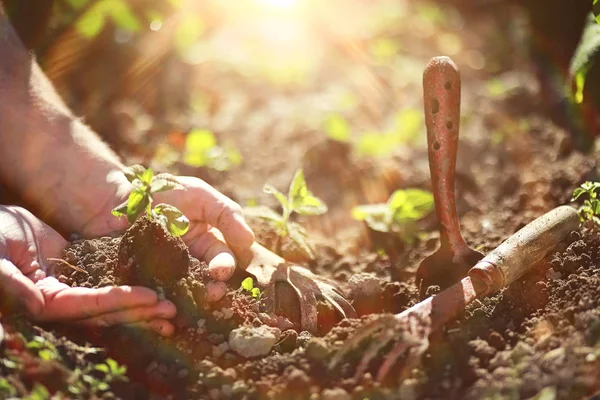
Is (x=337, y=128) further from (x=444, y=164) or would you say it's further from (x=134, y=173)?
(x=134, y=173)

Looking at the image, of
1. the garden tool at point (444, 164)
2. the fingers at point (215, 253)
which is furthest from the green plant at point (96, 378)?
the garden tool at point (444, 164)

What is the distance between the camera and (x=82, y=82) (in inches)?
187

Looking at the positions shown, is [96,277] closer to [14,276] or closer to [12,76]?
[14,276]

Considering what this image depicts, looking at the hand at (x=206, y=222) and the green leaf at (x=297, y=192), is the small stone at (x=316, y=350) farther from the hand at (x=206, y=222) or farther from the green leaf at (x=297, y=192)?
the green leaf at (x=297, y=192)

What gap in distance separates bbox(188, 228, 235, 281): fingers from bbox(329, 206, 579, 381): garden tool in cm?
53

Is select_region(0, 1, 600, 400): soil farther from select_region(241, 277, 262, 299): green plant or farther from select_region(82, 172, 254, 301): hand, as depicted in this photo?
select_region(82, 172, 254, 301): hand

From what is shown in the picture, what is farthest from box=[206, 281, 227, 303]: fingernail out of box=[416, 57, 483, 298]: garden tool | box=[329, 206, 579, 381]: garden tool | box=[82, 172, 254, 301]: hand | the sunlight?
the sunlight

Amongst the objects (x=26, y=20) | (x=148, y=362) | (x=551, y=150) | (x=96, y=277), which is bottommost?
(x=148, y=362)

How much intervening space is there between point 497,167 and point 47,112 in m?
2.75

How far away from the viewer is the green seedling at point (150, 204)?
232 centimetres

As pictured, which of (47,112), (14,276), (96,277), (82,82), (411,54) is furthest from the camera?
(411,54)

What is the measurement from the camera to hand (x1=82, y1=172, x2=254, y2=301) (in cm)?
263

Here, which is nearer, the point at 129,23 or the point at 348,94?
the point at 129,23

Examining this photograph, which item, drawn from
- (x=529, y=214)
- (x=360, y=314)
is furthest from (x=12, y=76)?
(x=529, y=214)
